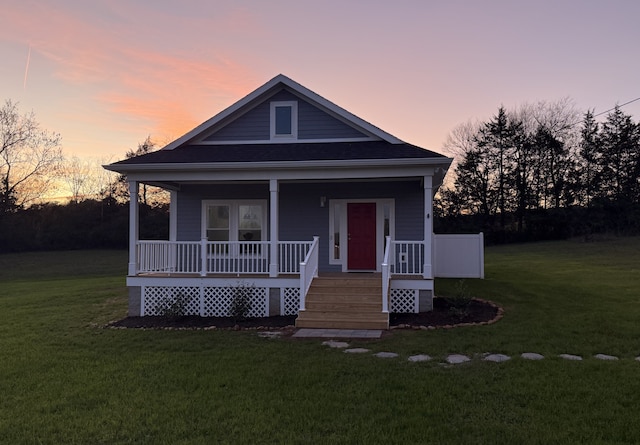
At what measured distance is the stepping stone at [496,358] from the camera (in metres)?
6.55

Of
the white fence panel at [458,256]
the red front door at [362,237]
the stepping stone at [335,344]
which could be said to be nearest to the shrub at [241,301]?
the stepping stone at [335,344]

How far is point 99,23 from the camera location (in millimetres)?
13344

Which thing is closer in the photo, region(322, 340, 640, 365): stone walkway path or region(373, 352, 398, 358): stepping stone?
region(322, 340, 640, 365): stone walkway path

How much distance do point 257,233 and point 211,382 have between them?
304 inches

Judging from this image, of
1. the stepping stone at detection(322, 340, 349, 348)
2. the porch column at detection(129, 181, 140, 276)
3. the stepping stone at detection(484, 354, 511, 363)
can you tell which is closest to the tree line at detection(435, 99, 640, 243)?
the porch column at detection(129, 181, 140, 276)

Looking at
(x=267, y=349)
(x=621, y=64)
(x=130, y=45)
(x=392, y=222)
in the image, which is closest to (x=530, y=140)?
(x=621, y=64)

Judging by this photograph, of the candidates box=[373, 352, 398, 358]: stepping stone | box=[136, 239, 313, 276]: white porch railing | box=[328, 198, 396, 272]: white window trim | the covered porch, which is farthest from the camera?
box=[328, 198, 396, 272]: white window trim

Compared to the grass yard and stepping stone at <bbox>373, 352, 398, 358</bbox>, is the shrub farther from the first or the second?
stepping stone at <bbox>373, 352, 398, 358</bbox>

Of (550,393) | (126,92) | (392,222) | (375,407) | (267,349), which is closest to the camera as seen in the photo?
(375,407)

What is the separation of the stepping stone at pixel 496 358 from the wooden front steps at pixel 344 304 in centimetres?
264

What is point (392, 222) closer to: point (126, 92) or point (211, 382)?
point (211, 382)

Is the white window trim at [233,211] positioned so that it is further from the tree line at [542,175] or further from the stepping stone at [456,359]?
the tree line at [542,175]

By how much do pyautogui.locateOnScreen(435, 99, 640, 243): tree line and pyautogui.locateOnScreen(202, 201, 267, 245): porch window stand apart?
2890cm

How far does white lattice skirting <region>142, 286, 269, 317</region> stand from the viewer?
10812 mm
